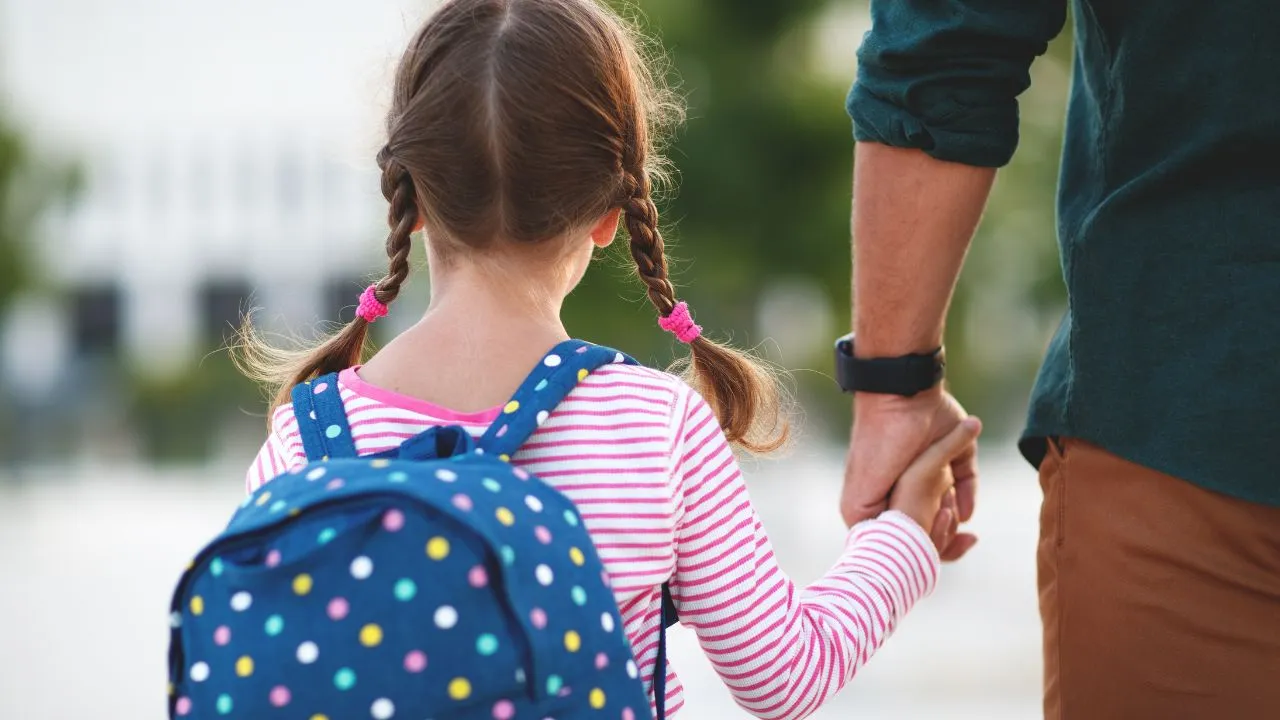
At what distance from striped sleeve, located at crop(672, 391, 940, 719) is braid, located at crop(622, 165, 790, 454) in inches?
10.2

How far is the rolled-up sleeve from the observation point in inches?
78.7

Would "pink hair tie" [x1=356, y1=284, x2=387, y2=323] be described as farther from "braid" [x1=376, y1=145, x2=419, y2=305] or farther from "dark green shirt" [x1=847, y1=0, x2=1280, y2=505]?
"dark green shirt" [x1=847, y1=0, x2=1280, y2=505]

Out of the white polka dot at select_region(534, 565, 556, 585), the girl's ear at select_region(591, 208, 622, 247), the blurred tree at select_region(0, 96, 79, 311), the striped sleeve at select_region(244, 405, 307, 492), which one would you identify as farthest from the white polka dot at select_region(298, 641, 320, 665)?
the blurred tree at select_region(0, 96, 79, 311)

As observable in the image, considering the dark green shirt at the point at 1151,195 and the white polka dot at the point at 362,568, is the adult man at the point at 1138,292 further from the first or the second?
the white polka dot at the point at 362,568

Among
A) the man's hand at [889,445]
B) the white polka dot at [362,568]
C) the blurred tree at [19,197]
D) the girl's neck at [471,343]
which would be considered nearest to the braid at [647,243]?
the girl's neck at [471,343]

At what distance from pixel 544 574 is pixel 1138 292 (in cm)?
92

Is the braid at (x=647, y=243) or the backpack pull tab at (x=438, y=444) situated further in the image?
the braid at (x=647, y=243)

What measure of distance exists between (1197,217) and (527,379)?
88cm

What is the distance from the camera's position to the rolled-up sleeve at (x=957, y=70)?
1999 mm

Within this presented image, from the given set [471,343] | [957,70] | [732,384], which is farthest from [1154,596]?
[471,343]

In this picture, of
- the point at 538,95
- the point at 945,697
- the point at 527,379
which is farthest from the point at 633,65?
the point at 945,697

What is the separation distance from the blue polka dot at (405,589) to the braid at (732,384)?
0.68m

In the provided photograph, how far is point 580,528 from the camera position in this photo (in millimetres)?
1534

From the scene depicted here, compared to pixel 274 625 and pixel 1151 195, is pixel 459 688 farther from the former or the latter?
pixel 1151 195
